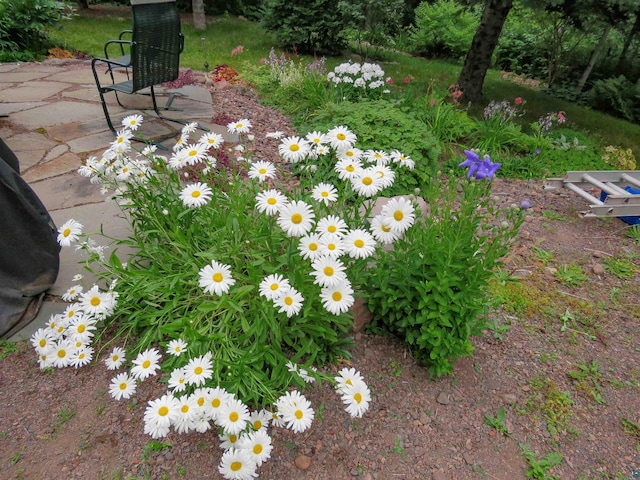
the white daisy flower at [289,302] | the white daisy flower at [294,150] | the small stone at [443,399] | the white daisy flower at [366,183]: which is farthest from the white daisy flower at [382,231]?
the small stone at [443,399]

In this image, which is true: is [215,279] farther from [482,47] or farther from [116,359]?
[482,47]

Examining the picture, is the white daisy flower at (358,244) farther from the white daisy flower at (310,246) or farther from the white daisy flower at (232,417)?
the white daisy flower at (232,417)

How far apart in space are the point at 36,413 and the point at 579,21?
6.83m

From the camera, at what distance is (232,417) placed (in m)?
1.38

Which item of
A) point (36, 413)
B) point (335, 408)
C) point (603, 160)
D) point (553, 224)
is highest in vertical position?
point (603, 160)

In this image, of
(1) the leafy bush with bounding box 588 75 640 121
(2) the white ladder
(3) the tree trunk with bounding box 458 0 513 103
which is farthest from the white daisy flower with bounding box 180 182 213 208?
(1) the leafy bush with bounding box 588 75 640 121

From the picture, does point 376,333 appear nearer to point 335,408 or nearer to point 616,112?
point 335,408

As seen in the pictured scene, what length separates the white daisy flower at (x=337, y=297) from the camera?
1527 mm

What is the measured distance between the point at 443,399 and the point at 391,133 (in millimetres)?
2465

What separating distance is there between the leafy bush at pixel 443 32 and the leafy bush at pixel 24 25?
8750 millimetres

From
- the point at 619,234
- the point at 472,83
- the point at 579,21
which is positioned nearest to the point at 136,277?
the point at 619,234

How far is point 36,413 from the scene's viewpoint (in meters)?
1.73

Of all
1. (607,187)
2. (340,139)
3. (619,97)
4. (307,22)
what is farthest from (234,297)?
(619,97)

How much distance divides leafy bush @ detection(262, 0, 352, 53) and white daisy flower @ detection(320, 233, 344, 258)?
6.80 meters
